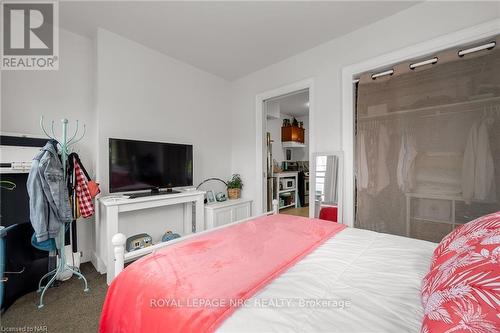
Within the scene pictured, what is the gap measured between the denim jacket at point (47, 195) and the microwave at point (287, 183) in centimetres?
403

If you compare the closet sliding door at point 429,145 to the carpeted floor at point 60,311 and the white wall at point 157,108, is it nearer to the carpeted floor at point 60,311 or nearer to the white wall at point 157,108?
the white wall at point 157,108

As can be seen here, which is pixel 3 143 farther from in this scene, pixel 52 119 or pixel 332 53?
pixel 332 53

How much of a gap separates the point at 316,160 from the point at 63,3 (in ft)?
9.93

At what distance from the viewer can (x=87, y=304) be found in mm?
1710

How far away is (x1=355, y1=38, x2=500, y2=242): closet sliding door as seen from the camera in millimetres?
1678

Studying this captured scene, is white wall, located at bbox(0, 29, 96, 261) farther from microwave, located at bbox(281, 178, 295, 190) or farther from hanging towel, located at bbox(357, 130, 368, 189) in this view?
microwave, located at bbox(281, 178, 295, 190)

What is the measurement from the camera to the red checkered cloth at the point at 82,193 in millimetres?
1974

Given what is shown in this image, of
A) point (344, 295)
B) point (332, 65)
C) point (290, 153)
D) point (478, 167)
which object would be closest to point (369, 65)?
point (332, 65)

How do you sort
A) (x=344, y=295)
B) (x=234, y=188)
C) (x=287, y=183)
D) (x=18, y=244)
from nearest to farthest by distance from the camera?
(x=344, y=295) → (x=18, y=244) → (x=234, y=188) → (x=287, y=183)

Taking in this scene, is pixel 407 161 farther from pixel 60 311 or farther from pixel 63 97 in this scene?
pixel 63 97

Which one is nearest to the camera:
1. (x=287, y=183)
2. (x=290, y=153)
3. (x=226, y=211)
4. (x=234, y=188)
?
(x=226, y=211)

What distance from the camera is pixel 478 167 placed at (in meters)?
1.70

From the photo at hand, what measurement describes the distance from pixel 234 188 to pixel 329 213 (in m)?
1.53

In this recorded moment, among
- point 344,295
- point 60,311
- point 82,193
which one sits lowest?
point 60,311
